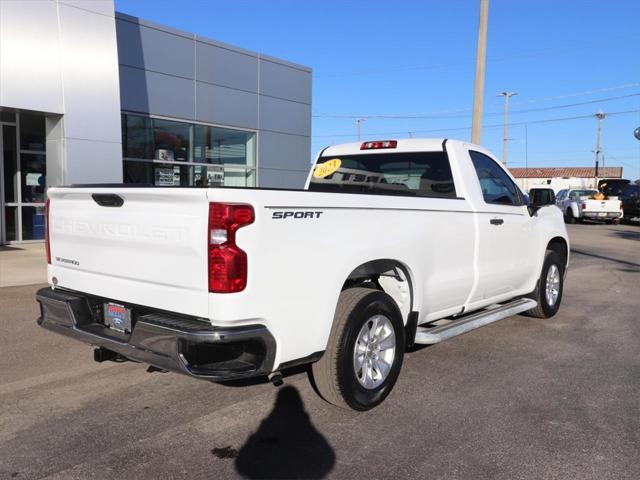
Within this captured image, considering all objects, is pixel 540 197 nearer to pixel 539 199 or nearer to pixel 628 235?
pixel 539 199

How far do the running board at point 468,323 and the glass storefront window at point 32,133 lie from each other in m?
11.1

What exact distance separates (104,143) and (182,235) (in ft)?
30.8

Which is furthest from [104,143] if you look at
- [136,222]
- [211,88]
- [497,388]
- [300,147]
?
[497,388]

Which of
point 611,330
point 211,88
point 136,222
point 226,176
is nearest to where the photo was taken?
point 136,222

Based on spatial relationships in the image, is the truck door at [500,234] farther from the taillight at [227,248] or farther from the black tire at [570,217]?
the black tire at [570,217]

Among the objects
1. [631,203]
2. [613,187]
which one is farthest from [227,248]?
[613,187]

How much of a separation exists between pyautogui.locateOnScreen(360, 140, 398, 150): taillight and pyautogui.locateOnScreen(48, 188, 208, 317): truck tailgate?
302 centimetres

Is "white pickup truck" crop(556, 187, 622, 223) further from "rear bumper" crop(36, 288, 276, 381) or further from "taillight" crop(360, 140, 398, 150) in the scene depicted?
"rear bumper" crop(36, 288, 276, 381)

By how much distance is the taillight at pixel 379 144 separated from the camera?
5.84m

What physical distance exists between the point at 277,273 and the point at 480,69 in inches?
485

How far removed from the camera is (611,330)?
665cm

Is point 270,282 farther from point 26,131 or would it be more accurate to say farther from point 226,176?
point 226,176

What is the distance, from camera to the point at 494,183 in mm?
5855

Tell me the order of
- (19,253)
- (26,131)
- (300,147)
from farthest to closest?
(300,147) < (26,131) < (19,253)
